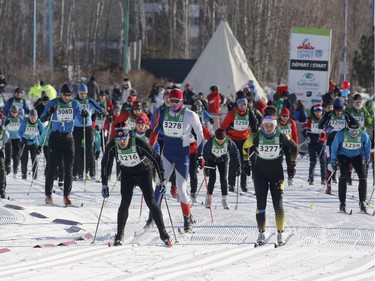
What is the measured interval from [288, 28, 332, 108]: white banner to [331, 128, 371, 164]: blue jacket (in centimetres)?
1432

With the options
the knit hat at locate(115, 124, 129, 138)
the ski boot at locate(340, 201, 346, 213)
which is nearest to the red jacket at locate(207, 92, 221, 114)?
the ski boot at locate(340, 201, 346, 213)

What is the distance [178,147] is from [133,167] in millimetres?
1428

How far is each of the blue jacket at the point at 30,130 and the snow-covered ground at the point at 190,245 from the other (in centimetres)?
229

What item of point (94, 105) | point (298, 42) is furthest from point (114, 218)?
point (298, 42)

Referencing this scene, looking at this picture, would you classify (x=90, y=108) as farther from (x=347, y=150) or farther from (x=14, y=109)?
(x=347, y=150)

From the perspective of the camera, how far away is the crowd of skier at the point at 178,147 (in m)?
12.0

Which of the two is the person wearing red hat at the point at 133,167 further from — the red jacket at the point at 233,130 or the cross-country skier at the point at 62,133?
the red jacket at the point at 233,130

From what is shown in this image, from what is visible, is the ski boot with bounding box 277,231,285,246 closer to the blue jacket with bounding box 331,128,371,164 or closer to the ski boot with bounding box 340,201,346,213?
the blue jacket with bounding box 331,128,371,164

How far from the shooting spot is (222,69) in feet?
116

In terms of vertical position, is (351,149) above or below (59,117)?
below

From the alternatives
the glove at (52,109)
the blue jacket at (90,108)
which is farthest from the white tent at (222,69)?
the glove at (52,109)

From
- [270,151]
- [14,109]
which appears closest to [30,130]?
[14,109]

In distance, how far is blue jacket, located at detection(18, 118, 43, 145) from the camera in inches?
774

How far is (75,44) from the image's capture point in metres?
58.6
